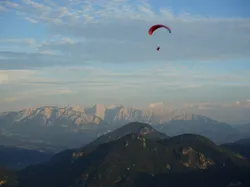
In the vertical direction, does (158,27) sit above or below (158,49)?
above
